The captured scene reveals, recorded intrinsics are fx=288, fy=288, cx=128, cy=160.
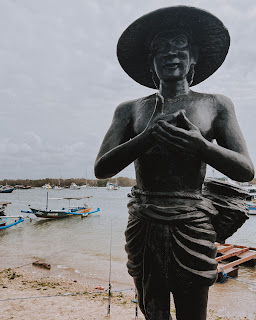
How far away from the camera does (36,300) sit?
26.9 ft

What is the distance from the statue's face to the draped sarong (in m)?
0.98

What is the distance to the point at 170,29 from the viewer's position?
236 centimetres

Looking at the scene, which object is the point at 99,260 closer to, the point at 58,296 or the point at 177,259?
the point at 58,296

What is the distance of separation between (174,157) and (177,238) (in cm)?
60

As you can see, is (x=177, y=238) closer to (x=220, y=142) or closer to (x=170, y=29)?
(x=220, y=142)

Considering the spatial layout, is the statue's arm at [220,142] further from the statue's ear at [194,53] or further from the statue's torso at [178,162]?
the statue's ear at [194,53]

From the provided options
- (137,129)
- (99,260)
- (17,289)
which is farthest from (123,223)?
(137,129)

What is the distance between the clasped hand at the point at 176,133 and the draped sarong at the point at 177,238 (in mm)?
427

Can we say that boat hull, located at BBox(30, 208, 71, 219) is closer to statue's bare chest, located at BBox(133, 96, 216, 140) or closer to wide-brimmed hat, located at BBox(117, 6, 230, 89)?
wide-brimmed hat, located at BBox(117, 6, 230, 89)

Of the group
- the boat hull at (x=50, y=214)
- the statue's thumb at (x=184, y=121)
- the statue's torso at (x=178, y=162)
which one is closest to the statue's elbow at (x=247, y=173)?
the statue's torso at (x=178, y=162)

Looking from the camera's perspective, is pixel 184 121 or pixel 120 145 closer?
pixel 184 121

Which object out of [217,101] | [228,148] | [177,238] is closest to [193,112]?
[217,101]

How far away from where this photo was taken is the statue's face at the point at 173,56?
232cm

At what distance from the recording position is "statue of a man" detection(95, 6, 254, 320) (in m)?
2.03
